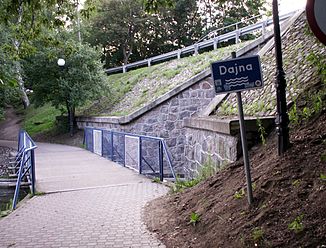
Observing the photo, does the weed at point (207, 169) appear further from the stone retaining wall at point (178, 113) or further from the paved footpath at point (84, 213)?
the stone retaining wall at point (178, 113)

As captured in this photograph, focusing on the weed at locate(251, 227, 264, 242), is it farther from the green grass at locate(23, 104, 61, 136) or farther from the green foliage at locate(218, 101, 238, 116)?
the green grass at locate(23, 104, 61, 136)

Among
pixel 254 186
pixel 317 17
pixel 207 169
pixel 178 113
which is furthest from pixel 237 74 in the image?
pixel 178 113

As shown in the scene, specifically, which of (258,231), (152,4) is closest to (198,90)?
(152,4)

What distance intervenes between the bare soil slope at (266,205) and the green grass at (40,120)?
2398 centimetres

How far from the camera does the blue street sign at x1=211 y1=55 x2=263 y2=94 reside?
430cm

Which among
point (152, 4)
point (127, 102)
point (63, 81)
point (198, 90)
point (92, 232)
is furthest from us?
point (63, 81)

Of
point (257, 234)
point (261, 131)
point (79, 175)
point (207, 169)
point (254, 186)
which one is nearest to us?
point (257, 234)

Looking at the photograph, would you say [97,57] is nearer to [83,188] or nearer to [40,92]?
[40,92]

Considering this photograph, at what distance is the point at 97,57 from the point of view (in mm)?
24578

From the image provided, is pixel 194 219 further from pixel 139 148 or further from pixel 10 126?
pixel 10 126

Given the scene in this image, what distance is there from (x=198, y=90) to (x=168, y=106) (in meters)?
1.41

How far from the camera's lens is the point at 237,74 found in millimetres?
4348

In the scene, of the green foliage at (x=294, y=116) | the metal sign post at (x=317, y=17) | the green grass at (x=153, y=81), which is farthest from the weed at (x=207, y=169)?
the green grass at (x=153, y=81)

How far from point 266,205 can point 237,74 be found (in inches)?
57.9
